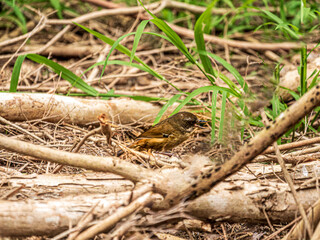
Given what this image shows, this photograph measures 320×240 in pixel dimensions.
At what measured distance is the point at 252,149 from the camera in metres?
1.71

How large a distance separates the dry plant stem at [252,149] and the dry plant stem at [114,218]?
166mm

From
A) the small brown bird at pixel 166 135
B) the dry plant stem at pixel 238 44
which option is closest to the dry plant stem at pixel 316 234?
the small brown bird at pixel 166 135

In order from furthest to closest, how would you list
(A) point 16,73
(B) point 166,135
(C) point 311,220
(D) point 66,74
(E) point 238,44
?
(E) point 238,44 < (D) point 66,74 < (A) point 16,73 < (B) point 166,135 < (C) point 311,220

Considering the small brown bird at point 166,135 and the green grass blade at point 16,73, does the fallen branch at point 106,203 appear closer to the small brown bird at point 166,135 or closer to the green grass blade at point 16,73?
the small brown bird at point 166,135

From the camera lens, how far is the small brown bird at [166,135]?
2832mm

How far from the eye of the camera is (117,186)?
2.16 m

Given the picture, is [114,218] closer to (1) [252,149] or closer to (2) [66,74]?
(1) [252,149]

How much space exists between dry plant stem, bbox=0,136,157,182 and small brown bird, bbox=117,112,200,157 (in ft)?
3.10

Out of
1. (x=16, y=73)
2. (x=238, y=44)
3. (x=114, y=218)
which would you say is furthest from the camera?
(x=238, y=44)

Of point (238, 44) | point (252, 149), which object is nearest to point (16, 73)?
point (252, 149)

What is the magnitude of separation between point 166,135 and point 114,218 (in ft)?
4.09

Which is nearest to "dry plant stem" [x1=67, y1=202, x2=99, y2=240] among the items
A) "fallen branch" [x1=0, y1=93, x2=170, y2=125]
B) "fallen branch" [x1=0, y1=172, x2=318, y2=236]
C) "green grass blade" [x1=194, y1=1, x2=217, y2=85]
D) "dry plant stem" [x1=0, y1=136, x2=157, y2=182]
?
"fallen branch" [x1=0, y1=172, x2=318, y2=236]

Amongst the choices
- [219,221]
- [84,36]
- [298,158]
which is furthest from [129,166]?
[84,36]

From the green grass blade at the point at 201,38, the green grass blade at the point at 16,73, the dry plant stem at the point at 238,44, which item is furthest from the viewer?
the dry plant stem at the point at 238,44
